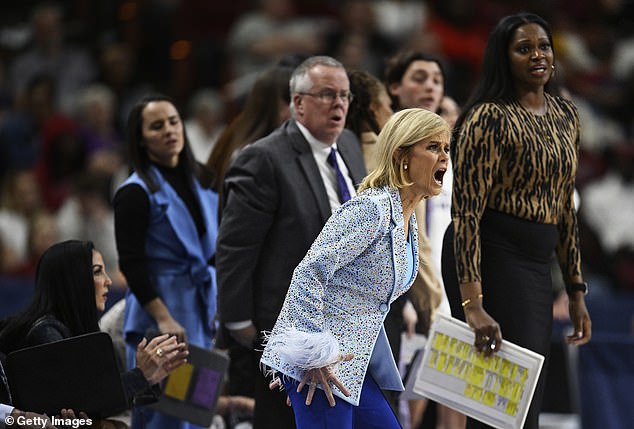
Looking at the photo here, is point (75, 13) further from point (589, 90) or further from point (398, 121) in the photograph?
point (398, 121)

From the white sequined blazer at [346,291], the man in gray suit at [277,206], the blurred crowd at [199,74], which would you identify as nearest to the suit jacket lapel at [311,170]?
the man in gray suit at [277,206]

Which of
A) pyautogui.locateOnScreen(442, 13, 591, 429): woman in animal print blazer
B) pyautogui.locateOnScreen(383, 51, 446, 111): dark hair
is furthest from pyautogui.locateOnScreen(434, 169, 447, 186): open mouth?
pyautogui.locateOnScreen(383, 51, 446, 111): dark hair

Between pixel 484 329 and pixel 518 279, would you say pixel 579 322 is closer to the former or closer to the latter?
pixel 518 279

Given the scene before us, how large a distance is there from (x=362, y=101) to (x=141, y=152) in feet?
3.87

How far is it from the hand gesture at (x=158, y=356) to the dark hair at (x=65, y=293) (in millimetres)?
278

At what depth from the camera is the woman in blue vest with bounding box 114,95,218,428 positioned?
6.59m

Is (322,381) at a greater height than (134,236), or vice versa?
(134,236)

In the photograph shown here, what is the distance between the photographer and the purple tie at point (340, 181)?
5.95 m

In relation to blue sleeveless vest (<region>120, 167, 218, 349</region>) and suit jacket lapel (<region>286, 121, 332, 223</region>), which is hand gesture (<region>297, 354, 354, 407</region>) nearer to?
suit jacket lapel (<region>286, 121, 332, 223</region>)

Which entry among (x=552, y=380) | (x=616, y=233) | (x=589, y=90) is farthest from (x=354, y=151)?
(x=589, y=90)

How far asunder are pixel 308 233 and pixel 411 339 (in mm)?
1249

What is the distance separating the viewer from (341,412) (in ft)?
15.7

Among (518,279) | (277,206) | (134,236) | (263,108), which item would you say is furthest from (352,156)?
(134,236)
